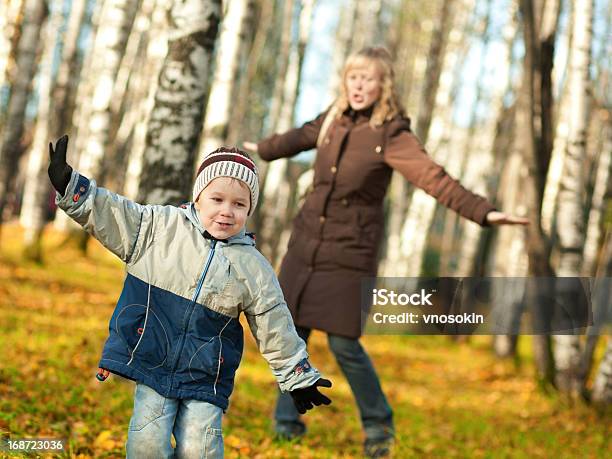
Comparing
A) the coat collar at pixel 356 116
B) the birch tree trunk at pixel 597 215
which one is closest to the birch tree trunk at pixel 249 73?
the birch tree trunk at pixel 597 215

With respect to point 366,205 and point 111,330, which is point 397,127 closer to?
point 366,205

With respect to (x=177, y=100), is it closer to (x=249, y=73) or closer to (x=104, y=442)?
(x=104, y=442)

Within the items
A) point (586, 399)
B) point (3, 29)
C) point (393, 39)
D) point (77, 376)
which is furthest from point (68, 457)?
point (393, 39)

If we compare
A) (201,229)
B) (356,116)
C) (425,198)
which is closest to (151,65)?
(425,198)

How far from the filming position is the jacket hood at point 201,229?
3.20m

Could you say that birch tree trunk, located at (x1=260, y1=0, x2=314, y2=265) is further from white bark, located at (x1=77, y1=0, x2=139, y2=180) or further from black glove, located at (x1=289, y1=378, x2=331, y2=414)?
black glove, located at (x1=289, y1=378, x2=331, y2=414)

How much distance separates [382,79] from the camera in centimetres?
486

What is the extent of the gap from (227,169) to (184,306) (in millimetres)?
578

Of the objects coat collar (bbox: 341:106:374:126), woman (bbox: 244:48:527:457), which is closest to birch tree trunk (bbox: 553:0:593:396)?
woman (bbox: 244:48:527:457)

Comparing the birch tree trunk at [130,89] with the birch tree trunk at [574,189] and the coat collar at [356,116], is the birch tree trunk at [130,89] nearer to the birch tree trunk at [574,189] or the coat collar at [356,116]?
the birch tree trunk at [574,189]

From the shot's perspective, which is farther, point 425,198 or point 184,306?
point 425,198

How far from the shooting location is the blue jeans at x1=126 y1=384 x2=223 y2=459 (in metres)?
3.05

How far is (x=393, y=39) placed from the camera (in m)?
26.0

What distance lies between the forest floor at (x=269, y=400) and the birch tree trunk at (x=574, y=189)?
18.6 inches
